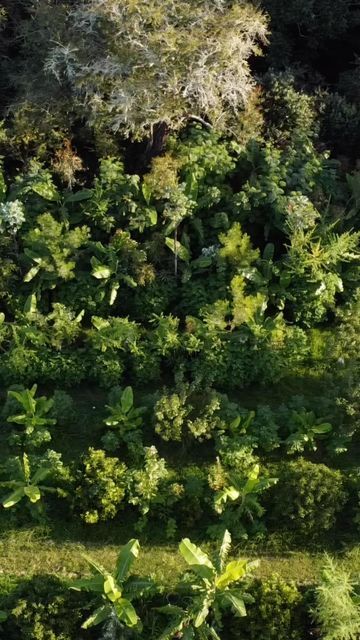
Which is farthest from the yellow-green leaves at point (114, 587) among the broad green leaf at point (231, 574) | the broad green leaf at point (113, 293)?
the broad green leaf at point (113, 293)

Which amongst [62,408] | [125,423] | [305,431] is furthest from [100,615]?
[305,431]

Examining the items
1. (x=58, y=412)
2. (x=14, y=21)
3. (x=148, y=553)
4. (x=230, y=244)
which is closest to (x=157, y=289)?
(x=230, y=244)

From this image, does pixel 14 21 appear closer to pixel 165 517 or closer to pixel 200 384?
pixel 200 384

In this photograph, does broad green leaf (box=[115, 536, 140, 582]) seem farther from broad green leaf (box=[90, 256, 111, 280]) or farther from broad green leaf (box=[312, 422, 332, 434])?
broad green leaf (box=[90, 256, 111, 280])

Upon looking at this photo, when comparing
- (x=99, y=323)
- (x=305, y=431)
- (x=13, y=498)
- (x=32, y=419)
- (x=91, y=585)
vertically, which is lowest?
(x=13, y=498)

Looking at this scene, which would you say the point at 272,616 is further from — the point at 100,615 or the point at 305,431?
the point at 305,431

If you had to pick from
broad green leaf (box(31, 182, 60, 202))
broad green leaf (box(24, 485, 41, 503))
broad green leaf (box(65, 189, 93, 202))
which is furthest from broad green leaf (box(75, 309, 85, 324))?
broad green leaf (box(24, 485, 41, 503))
